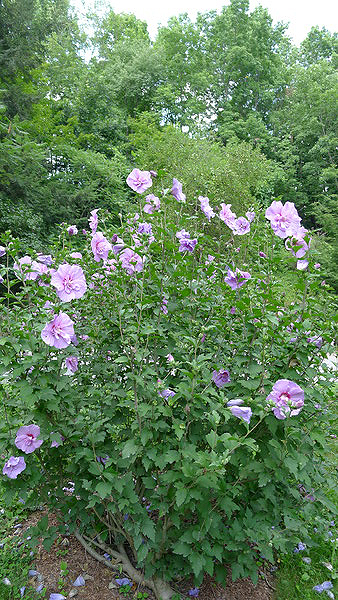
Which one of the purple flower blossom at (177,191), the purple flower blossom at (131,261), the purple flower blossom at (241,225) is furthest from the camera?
the purple flower blossom at (241,225)

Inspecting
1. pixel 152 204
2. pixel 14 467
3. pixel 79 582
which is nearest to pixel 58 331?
pixel 14 467

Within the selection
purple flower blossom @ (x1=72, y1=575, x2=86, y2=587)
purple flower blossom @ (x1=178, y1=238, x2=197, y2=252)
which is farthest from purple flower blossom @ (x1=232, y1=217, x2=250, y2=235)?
purple flower blossom @ (x1=72, y1=575, x2=86, y2=587)

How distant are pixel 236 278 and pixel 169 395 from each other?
51 cm

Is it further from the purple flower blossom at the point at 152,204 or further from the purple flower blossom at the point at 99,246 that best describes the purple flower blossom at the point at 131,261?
the purple flower blossom at the point at 152,204

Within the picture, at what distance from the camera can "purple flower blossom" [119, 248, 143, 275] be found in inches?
65.1

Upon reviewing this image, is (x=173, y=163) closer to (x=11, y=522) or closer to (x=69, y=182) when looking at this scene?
(x=69, y=182)

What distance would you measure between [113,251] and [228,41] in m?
23.0

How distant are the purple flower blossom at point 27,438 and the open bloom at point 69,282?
0.46 metres

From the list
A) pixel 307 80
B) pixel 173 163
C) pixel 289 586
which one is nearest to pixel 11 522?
pixel 289 586

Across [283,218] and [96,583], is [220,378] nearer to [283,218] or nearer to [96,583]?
[283,218]

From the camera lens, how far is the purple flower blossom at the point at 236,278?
1.63m

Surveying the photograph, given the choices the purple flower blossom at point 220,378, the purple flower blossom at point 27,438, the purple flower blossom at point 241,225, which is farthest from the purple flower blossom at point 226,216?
the purple flower blossom at point 27,438

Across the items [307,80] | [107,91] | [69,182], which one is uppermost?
[307,80]

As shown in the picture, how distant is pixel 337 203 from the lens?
14.5 metres
